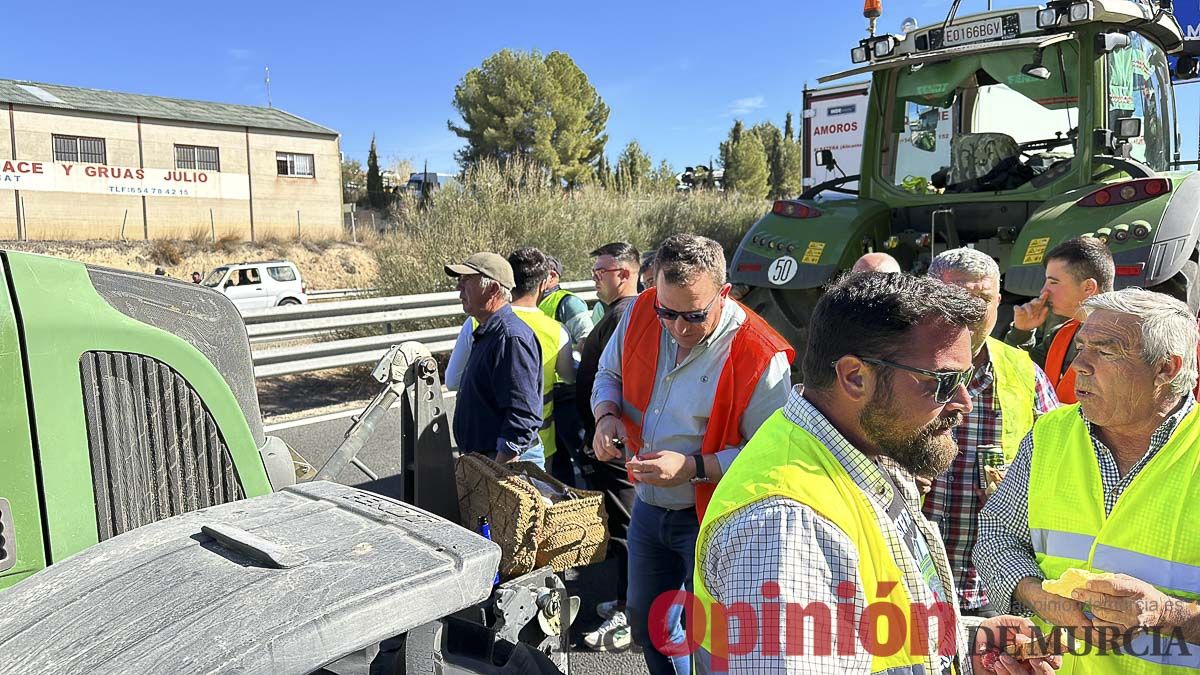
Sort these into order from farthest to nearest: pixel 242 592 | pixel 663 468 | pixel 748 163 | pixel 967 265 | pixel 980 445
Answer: pixel 748 163
pixel 967 265
pixel 980 445
pixel 663 468
pixel 242 592

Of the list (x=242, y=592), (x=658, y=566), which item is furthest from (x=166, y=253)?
(x=242, y=592)

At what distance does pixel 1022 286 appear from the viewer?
16.7 feet

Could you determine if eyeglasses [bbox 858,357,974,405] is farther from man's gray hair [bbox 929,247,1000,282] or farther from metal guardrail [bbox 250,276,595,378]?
metal guardrail [bbox 250,276,595,378]

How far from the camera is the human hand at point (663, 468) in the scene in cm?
281

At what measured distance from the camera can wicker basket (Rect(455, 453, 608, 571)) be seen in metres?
3.31

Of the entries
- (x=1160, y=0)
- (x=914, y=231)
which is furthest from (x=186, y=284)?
(x=1160, y=0)

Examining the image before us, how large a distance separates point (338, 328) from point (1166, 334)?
8470mm

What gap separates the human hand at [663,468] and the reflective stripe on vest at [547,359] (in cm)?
180

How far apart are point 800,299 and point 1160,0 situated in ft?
12.9

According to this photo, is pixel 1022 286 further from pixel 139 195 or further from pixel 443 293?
pixel 139 195

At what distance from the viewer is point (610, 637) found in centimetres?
395

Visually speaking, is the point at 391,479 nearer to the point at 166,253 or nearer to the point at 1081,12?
the point at 1081,12

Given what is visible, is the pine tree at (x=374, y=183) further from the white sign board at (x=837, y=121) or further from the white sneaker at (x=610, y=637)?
the white sneaker at (x=610, y=637)

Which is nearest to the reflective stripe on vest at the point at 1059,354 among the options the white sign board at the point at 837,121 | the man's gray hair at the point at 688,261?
the man's gray hair at the point at 688,261
